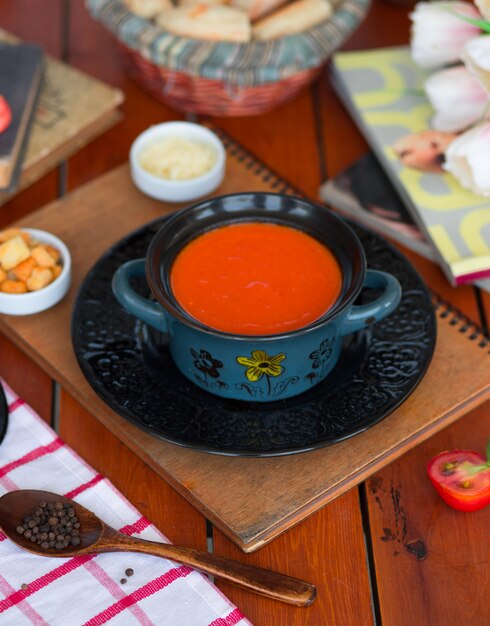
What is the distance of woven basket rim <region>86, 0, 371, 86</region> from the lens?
53.0 inches

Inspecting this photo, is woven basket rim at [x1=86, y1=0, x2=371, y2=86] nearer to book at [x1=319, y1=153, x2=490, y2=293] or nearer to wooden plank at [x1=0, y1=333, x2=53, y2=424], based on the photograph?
book at [x1=319, y1=153, x2=490, y2=293]

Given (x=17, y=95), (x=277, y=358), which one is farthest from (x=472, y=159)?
(x=17, y=95)

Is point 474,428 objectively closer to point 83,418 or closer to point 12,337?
point 83,418

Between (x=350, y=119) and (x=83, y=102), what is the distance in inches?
18.4

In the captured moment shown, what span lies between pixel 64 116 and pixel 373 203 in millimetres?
540

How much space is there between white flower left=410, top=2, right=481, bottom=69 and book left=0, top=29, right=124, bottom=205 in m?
0.51

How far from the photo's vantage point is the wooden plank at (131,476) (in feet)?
3.25

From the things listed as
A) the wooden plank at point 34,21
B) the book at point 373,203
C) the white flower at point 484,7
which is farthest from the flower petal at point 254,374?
the wooden plank at point 34,21

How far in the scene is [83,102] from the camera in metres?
1.50

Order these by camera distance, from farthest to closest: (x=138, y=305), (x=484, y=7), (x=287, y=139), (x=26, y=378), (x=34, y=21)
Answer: (x=34, y=21) < (x=287, y=139) < (x=484, y=7) < (x=26, y=378) < (x=138, y=305)

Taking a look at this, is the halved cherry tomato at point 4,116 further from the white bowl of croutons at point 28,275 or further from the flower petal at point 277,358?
the flower petal at point 277,358

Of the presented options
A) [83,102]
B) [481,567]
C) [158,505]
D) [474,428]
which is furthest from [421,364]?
[83,102]

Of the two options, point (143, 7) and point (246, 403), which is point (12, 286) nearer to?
point (246, 403)

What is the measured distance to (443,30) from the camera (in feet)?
4.55
